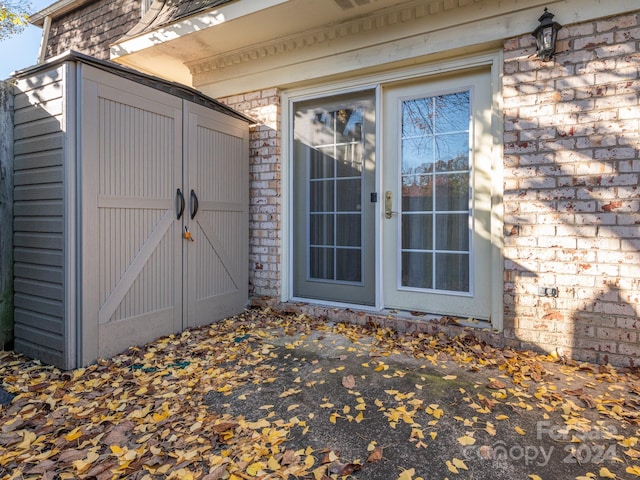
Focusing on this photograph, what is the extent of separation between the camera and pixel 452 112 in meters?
3.15

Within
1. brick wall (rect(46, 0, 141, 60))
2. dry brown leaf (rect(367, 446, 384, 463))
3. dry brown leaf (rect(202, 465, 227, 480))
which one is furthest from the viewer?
brick wall (rect(46, 0, 141, 60))

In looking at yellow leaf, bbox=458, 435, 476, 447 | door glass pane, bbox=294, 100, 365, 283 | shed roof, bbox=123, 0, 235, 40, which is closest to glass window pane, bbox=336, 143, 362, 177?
door glass pane, bbox=294, 100, 365, 283

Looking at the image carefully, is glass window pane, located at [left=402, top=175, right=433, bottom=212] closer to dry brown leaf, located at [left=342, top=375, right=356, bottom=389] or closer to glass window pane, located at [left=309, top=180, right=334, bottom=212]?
glass window pane, located at [left=309, top=180, right=334, bottom=212]

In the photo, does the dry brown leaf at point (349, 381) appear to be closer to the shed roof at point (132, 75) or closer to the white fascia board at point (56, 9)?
the shed roof at point (132, 75)

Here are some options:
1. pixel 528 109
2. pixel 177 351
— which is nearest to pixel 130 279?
pixel 177 351

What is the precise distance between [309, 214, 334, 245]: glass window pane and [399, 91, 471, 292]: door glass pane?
0.74 m

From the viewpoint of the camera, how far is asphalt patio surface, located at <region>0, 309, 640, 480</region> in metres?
1.50

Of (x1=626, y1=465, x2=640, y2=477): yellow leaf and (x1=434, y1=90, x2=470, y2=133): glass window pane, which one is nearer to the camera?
(x1=626, y1=465, x2=640, y2=477): yellow leaf

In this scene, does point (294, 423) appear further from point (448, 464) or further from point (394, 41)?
point (394, 41)

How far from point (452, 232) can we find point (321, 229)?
1289 millimetres

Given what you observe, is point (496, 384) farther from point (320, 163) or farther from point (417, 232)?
point (320, 163)

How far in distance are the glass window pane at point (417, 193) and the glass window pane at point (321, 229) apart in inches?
30.5

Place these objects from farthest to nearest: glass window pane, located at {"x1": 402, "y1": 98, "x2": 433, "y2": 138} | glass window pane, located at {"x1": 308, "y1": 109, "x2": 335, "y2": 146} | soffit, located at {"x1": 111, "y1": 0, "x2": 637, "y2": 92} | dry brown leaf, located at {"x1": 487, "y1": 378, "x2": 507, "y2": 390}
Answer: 1. glass window pane, located at {"x1": 308, "y1": 109, "x2": 335, "y2": 146}
2. glass window pane, located at {"x1": 402, "y1": 98, "x2": 433, "y2": 138}
3. soffit, located at {"x1": 111, "y1": 0, "x2": 637, "y2": 92}
4. dry brown leaf, located at {"x1": 487, "y1": 378, "x2": 507, "y2": 390}

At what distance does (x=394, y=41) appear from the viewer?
3176 millimetres
